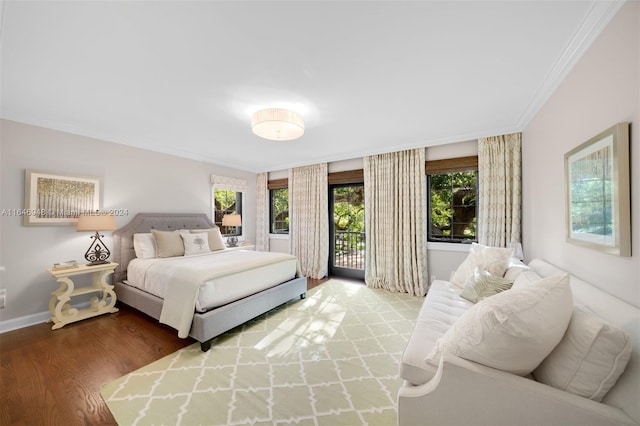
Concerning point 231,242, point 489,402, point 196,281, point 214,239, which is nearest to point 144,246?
point 214,239

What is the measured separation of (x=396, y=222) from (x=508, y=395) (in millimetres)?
3055

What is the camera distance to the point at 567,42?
1608 mm

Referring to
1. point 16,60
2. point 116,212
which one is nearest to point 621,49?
point 16,60

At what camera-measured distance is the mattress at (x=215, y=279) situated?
240 cm

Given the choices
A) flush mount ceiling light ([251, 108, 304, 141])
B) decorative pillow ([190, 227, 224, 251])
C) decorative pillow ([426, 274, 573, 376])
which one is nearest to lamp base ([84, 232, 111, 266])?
decorative pillow ([190, 227, 224, 251])

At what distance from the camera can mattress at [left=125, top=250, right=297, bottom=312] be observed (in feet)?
7.88

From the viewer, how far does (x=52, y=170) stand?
9.63ft

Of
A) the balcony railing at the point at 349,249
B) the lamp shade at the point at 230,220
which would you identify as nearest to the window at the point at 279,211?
the lamp shade at the point at 230,220

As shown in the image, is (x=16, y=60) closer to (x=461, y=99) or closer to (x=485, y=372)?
(x=485, y=372)

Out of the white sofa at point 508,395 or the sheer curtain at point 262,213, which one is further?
the sheer curtain at point 262,213

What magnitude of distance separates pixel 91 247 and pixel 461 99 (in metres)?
4.95

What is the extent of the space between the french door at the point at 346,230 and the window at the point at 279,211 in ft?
4.07

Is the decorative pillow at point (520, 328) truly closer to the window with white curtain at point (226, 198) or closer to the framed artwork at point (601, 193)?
the framed artwork at point (601, 193)

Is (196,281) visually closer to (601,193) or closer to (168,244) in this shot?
(168,244)
